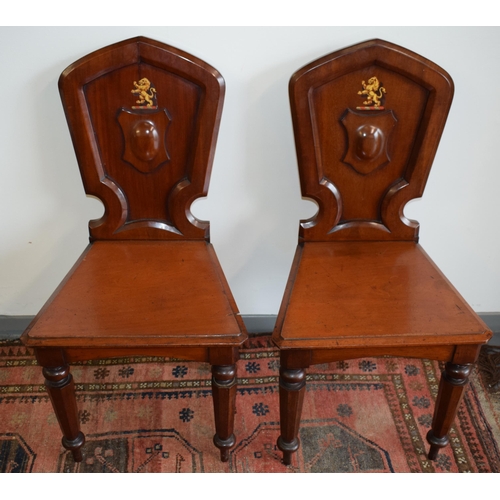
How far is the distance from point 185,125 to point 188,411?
0.93m

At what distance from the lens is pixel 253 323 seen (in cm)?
196

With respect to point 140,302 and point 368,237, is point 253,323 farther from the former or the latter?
point 140,302

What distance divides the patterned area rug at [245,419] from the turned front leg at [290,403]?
147 millimetres

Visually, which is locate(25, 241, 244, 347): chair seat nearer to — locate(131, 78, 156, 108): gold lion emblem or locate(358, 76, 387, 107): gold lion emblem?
locate(131, 78, 156, 108): gold lion emblem

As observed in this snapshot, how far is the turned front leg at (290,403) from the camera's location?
1.26 meters

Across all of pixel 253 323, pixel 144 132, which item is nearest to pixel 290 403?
pixel 253 323

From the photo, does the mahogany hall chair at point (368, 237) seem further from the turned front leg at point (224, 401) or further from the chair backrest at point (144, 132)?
the chair backrest at point (144, 132)

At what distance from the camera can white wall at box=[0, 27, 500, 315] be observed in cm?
139

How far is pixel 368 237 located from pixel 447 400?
52 cm

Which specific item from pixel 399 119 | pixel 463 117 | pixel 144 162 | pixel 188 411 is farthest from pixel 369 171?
pixel 188 411

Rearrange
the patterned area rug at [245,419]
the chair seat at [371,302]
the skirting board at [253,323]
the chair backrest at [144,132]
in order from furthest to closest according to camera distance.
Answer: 1. the skirting board at [253,323]
2. the patterned area rug at [245,419]
3. the chair backrest at [144,132]
4. the chair seat at [371,302]

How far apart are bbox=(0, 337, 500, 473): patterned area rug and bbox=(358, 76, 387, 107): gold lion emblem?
0.95m

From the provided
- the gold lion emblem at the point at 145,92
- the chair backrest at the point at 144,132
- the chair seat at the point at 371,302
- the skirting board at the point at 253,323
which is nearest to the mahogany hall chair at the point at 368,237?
the chair seat at the point at 371,302

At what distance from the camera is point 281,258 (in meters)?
1.81
